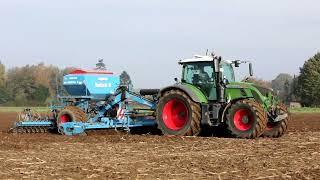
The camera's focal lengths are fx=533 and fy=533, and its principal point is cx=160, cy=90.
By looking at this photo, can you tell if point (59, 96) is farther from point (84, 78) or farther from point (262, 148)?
point (262, 148)

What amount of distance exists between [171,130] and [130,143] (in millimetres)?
2611

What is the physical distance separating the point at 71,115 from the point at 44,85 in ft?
211

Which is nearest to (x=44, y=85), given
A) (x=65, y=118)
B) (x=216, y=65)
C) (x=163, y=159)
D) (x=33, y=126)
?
(x=33, y=126)

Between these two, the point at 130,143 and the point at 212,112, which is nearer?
the point at 130,143

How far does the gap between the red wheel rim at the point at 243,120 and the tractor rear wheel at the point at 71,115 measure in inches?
193

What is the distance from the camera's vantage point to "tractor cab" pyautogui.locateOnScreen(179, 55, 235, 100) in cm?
1483

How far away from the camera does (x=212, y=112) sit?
14.5m

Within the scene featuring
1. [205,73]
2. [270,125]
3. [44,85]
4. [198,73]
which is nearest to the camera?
[270,125]

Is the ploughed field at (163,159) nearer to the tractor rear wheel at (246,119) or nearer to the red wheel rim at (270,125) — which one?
the tractor rear wheel at (246,119)

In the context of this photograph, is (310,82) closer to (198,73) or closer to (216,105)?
(198,73)

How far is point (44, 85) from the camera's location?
258 ft

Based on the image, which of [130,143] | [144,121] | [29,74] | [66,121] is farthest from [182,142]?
[29,74]

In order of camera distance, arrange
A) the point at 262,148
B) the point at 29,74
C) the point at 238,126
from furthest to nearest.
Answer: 1. the point at 29,74
2. the point at 238,126
3. the point at 262,148

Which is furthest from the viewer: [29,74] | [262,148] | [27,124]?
[29,74]
